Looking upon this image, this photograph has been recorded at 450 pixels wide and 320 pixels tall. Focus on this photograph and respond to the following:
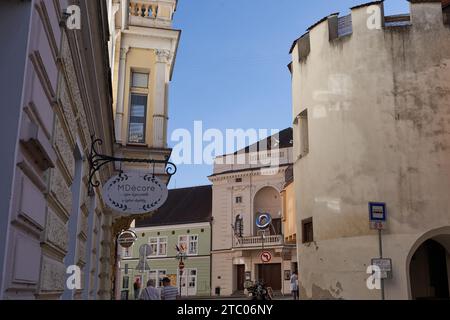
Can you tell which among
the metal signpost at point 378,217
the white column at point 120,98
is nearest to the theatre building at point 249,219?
the metal signpost at point 378,217

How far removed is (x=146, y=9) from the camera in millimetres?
16953

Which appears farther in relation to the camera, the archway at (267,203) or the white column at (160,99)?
the archway at (267,203)

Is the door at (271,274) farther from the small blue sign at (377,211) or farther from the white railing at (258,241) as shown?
the small blue sign at (377,211)

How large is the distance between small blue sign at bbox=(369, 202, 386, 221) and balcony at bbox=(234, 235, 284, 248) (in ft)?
94.2

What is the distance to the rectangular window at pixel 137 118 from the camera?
49.2 feet

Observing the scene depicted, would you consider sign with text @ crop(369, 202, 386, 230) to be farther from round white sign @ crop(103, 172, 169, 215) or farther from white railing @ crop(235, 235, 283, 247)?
white railing @ crop(235, 235, 283, 247)

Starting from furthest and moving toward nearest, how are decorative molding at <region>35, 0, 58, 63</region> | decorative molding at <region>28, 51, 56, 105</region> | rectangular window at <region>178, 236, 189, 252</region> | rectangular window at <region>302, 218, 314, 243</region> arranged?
rectangular window at <region>178, 236, 189, 252</region>
rectangular window at <region>302, 218, 314, 243</region>
decorative molding at <region>35, 0, 58, 63</region>
decorative molding at <region>28, 51, 56, 105</region>

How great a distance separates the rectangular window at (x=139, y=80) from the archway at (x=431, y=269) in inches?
374

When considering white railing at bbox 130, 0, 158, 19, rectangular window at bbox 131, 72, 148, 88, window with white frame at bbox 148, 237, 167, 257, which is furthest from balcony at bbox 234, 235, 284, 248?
rectangular window at bbox 131, 72, 148, 88

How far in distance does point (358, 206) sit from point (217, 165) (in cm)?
3437

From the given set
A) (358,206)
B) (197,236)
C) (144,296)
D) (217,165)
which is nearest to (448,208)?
(358,206)

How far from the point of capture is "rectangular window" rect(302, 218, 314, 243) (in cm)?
1761

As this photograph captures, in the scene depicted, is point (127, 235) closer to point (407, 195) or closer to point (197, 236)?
point (407, 195)

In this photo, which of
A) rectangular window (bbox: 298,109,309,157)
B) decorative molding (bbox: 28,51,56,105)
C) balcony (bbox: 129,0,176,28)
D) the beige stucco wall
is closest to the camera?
decorative molding (bbox: 28,51,56,105)
